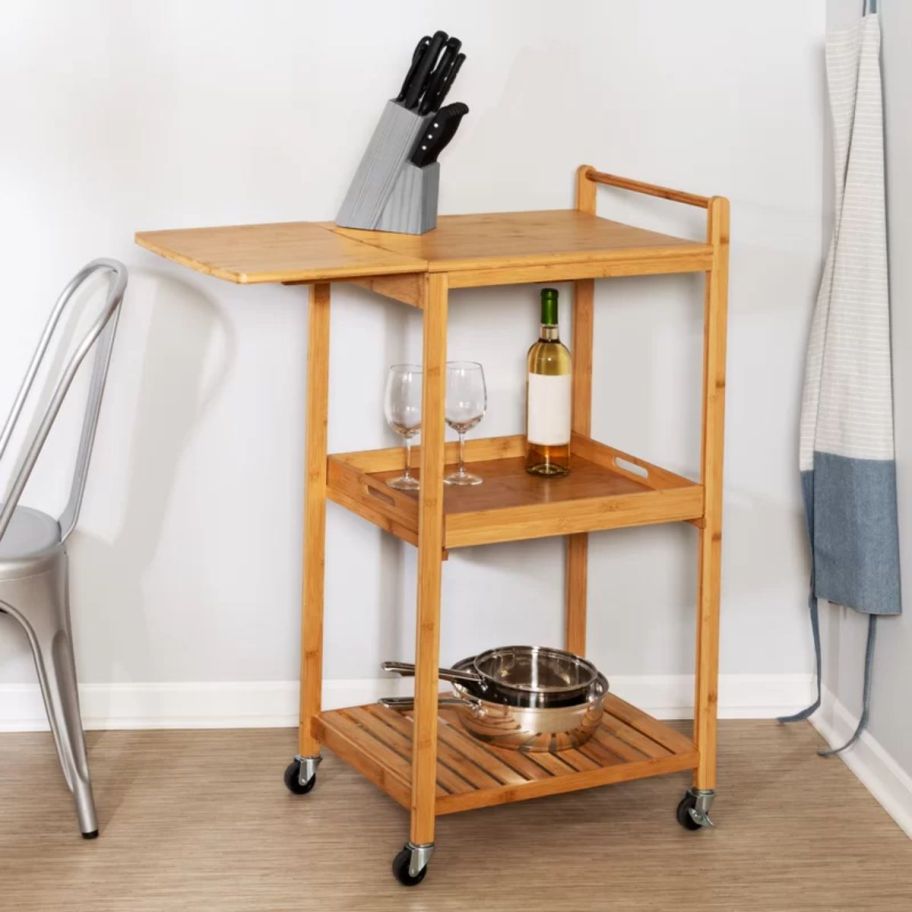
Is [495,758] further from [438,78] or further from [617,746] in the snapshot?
[438,78]

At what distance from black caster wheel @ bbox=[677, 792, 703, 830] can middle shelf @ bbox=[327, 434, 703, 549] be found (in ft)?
1.45

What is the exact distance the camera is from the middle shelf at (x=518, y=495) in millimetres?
2191

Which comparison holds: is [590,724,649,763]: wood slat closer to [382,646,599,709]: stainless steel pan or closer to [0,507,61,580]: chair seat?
[382,646,599,709]: stainless steel pan

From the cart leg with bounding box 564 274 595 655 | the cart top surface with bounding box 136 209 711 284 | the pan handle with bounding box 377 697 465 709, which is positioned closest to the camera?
the cart top surface with bounding box 136 209 711 284

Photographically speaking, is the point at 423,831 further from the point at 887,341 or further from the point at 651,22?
the point at 651,22

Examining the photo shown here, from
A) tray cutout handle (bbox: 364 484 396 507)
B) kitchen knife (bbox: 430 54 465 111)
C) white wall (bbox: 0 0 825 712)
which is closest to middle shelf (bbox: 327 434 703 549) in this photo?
tray cutout handle (bbox: 364 484 396 507)

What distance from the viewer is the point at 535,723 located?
7.84 ft

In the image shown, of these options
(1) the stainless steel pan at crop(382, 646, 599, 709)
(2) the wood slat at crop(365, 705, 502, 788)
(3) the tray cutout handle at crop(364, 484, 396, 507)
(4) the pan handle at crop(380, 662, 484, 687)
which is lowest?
(2) the wood slat at crop(365, 705, 502, 788)

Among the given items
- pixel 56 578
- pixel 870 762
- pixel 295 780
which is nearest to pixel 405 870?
pixel 295 780

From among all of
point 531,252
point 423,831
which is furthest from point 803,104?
point 423,831

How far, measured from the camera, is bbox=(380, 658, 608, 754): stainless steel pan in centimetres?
239

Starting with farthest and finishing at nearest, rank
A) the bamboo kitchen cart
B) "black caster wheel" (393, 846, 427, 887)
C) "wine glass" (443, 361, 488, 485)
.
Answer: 1. "wine glass" (443, 361, 488, 485)
2. "black caster wheel" (393, 846, 427, 887)
3. the bamboo kitchen cart

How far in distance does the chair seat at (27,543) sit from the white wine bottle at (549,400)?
75cm

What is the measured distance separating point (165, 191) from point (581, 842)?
1232 millimetres
